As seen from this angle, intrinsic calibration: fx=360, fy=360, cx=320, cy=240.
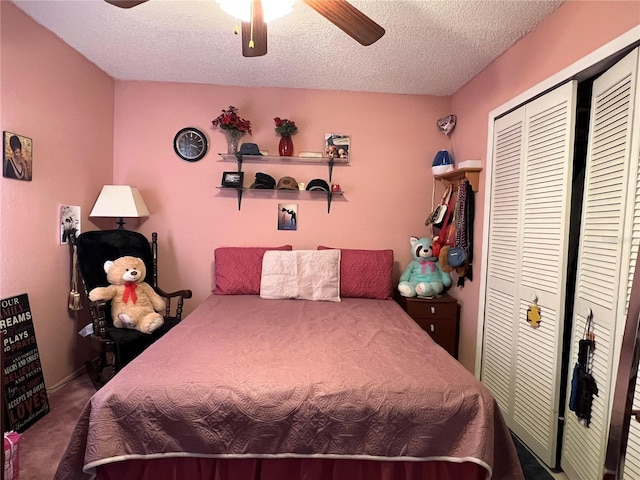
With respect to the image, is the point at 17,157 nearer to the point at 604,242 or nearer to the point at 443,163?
the point at 443,163

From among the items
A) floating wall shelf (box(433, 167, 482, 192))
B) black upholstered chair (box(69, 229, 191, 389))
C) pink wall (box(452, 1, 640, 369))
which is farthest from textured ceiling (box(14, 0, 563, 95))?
black upholstered chair (box(69, 229, 191, 389))

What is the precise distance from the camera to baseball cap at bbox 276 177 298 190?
10.1 ft

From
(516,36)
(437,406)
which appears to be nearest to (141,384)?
(437,406)

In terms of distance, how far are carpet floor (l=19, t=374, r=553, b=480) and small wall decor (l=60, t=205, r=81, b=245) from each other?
1076 millimetres

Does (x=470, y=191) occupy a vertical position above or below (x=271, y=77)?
below

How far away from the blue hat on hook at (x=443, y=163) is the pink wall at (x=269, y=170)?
0.18 metres

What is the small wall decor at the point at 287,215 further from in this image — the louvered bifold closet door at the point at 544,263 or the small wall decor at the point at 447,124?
the louvered bifold closet door at the point at 544,263

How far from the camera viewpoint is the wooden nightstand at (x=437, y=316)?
9.48 feet

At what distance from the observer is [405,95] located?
3227mm

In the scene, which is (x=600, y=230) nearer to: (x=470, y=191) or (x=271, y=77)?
(x=470, y=191)

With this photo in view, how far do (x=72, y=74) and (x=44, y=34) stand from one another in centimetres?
31

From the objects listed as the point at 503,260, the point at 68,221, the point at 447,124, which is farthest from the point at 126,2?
the point at 447,124

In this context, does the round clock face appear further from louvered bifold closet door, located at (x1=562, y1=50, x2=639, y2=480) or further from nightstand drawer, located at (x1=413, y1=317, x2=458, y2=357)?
louvered bifold closet door, located at (x1=562, y1=50, x2=639, y2=480)

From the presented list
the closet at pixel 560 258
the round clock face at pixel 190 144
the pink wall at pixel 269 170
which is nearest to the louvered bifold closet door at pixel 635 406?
the closet at pixel 560 258
